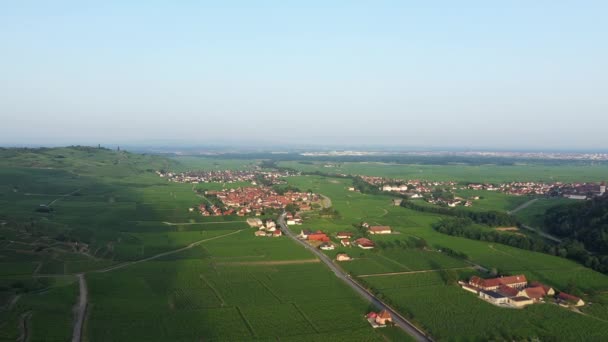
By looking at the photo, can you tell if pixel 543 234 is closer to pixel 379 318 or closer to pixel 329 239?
pixel 329 239

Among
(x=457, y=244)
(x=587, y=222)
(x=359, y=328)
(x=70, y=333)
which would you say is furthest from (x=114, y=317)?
(x=587, y=222)

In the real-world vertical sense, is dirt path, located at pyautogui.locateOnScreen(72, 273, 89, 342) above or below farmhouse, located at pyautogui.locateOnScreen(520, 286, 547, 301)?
above

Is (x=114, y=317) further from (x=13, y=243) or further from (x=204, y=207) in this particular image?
(x=204, y=207)

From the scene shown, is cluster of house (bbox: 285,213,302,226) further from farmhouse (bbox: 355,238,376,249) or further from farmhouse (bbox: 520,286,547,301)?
farmhouse (bbox: 520,286,547,301)

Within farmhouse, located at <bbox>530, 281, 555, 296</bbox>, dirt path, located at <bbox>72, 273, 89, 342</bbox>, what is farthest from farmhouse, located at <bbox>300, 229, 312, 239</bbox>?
farmhouse, located at <bbox>530, 281, 555, 296</bbox>

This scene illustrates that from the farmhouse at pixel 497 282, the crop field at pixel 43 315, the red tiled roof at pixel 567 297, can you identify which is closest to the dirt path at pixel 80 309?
the crop field at pixel 43 315

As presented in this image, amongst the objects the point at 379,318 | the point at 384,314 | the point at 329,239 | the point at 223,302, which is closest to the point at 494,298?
the point at 384,314

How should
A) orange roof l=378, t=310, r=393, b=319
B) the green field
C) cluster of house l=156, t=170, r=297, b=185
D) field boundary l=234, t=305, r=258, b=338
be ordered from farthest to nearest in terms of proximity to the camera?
cluster of house l=156, t=170, r=297, b=185 < orange roof l=378, t=310, r=393, b=319 < the green field < field boundary l=234, t=305, r=258, b=338
